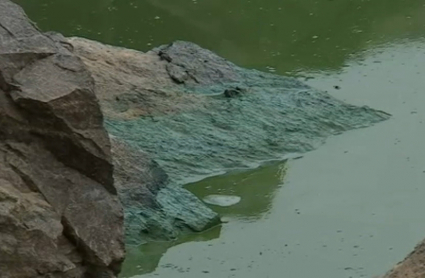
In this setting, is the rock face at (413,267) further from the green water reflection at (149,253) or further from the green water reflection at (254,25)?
the green water reflection at (254,25)

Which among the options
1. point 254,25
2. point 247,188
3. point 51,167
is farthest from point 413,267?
point 254,25

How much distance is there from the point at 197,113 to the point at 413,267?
323 cm

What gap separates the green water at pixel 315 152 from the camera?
4.10 metres

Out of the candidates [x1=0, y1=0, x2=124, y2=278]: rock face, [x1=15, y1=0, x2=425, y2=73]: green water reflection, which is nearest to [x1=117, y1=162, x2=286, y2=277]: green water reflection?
[x1=0, y1=0, x2=124, y2=278]: rock face

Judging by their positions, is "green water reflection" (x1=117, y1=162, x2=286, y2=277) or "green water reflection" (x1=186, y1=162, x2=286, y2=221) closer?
"green water reflection" (x1=117, y1=162, x2=286, y2=277)

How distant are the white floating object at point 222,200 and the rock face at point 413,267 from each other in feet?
7.34

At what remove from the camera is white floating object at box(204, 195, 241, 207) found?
15.4 feet

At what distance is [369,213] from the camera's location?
14.8ft

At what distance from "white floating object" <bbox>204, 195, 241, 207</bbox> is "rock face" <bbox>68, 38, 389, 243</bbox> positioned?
17 cm

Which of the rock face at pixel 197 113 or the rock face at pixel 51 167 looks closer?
the rock face at pixel 51 167

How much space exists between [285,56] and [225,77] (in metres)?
0.94

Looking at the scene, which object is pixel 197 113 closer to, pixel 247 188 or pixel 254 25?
pixel 247 188

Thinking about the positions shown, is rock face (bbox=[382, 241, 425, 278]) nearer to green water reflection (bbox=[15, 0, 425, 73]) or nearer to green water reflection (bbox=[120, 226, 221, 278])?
green water reflection (bbox=[120, 226, 221, 278])

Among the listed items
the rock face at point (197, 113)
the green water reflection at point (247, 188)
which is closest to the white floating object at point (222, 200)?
the green water reflection at point (247, 188)
